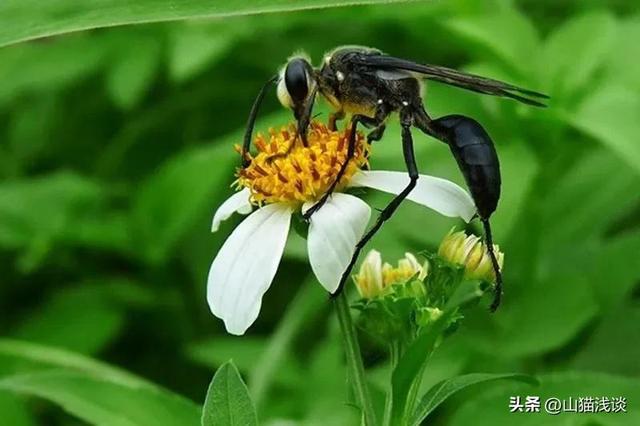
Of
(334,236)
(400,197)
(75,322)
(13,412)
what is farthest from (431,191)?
(75,322)

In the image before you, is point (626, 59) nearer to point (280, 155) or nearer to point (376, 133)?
point (376, 133)

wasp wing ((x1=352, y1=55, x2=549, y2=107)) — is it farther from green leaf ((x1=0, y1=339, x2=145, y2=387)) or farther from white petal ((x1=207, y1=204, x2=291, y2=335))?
green leaf ((x1=0, y1=339, x2=145, y2=387))

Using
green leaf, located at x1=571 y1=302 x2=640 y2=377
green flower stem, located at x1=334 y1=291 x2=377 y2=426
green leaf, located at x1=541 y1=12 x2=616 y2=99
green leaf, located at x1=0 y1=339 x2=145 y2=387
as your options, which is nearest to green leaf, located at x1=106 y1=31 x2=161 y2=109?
green leaf, located at x1=0 y1=339 x2=145 y2=387

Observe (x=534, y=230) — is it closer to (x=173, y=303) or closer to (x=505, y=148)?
(x=505, y=148)

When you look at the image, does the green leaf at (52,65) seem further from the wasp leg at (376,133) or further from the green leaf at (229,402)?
A: the green leaf at (229,402)

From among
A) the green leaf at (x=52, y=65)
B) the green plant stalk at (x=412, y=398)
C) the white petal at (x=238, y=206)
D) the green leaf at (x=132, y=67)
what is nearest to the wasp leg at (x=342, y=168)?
the white petal at (x=238, y=206)

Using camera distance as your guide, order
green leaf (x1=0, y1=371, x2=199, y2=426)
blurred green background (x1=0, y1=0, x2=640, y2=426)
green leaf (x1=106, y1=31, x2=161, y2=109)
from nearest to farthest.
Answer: green leaf (x1=0, y1=371, x2=199, y2=426) → blurred green background (x1=0, y1=0, x2=640, y2=426) → green leaf (x1=106, y1=31, x2=161, y2=109)
